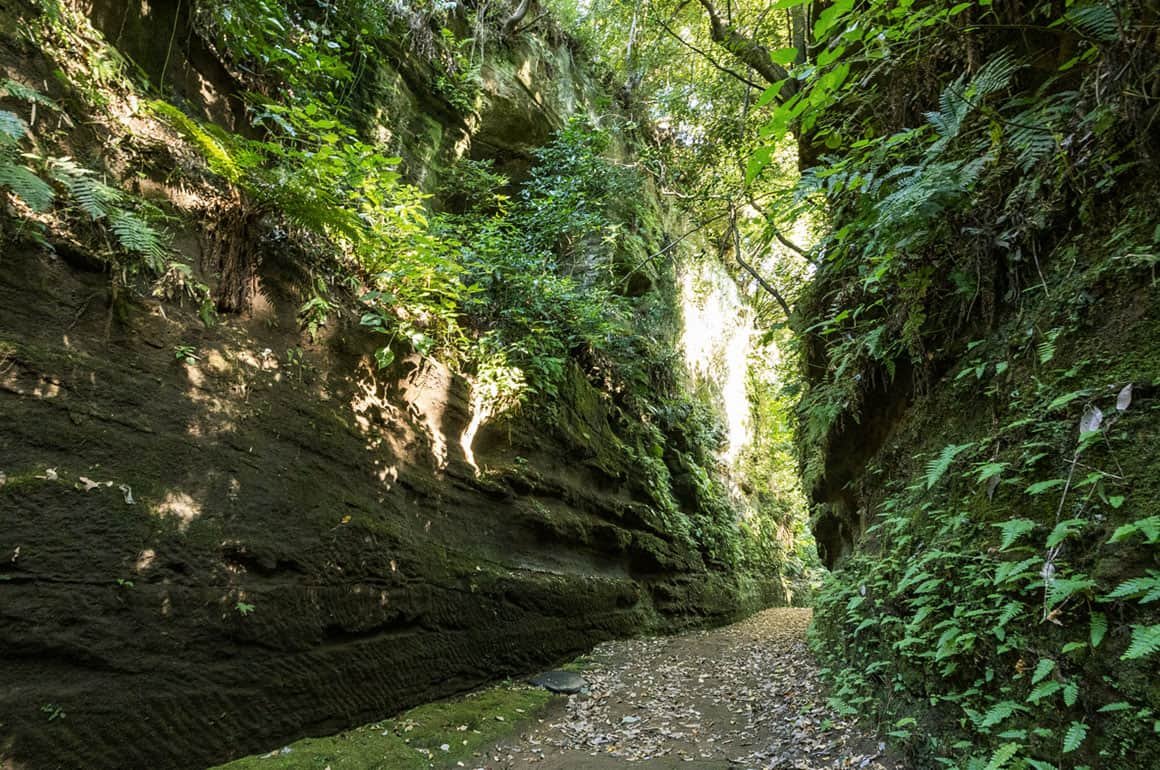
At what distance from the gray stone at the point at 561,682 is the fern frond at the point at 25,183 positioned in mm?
5956

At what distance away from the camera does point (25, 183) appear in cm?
306

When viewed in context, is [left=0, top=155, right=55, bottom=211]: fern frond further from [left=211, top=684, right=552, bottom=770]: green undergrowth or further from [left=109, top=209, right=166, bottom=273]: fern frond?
[left=211, top=684, right=552, bottom=770]: green undergrowth

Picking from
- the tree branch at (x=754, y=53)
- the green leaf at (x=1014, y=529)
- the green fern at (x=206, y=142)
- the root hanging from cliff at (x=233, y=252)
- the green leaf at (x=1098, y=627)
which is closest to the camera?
the green leaf at (x=1098, y=627)

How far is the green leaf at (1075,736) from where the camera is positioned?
2238mm

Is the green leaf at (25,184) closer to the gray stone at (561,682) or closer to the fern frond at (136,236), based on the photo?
the fern frond at (136,236)

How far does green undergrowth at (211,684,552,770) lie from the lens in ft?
12.8

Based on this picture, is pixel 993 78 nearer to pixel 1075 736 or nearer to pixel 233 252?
pixel 1075 736

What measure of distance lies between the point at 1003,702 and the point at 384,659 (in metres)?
4.52

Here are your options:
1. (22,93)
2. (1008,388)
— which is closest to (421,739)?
(1008,388)

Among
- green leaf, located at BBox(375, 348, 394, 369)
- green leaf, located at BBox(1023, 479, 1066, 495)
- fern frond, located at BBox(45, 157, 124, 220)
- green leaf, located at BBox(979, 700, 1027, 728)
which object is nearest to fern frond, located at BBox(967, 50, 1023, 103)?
green leaf, located at BBox(1023, 479, 1066, 495)

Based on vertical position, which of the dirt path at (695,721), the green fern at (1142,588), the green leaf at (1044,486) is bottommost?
the dirt path at (695,721)

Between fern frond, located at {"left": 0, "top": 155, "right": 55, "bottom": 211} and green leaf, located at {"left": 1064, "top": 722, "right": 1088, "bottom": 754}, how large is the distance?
5.77m

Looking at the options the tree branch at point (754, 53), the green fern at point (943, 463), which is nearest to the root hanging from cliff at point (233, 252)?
the green fern at point (943, 463)

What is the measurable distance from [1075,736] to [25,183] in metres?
5.93
